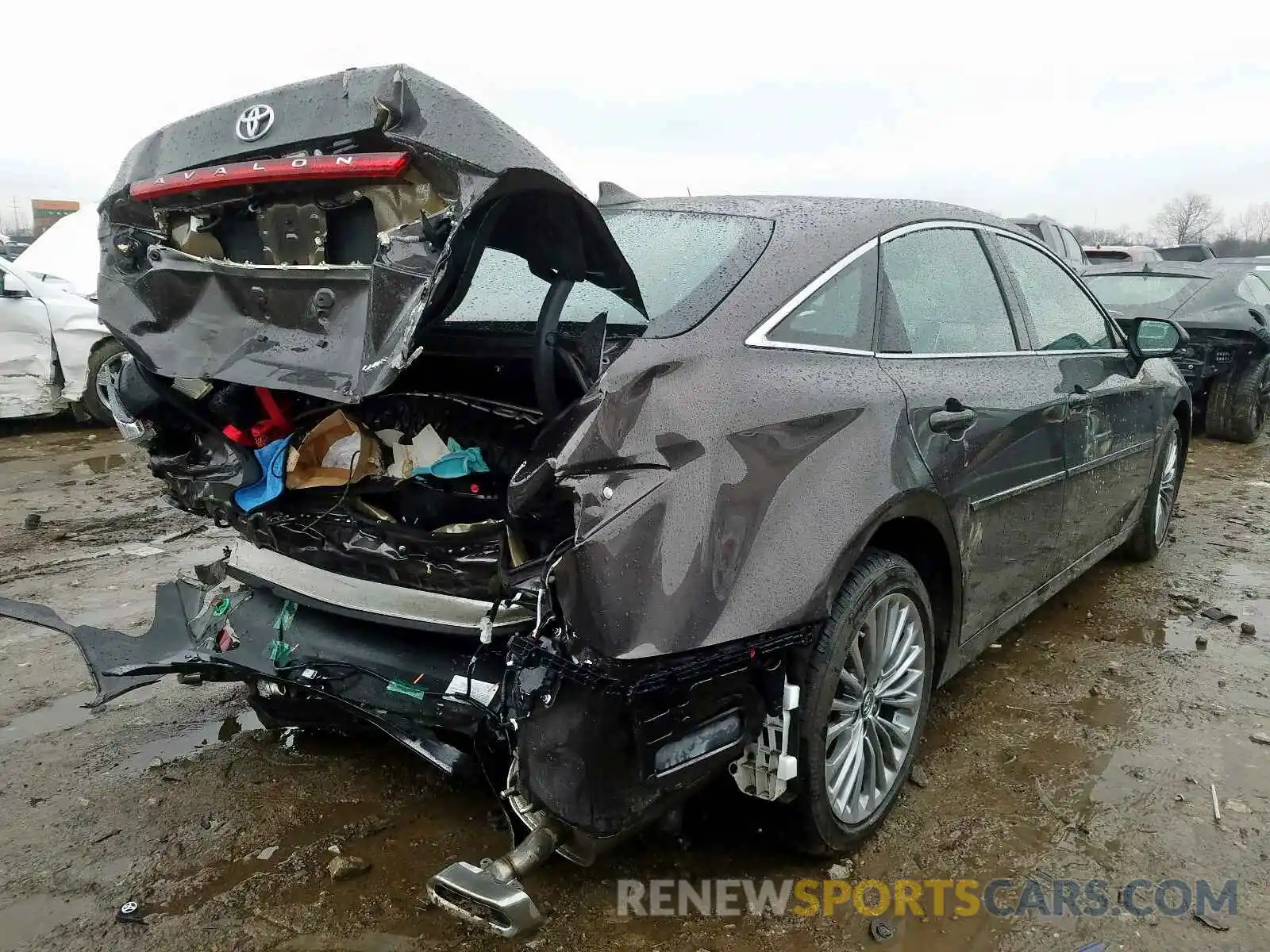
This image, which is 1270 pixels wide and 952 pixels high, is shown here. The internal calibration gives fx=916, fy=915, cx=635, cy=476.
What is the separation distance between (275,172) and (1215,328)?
8596mm

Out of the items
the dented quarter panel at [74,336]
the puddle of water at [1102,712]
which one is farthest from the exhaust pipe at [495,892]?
the dented quarter panel at [74,336]

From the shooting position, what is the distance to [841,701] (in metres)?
2.31

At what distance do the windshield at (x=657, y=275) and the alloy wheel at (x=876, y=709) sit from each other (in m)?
0.90

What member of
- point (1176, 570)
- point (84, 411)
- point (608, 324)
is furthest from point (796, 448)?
point (84, 411)

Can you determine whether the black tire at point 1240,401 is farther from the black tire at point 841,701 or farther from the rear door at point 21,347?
the rear door at point 21,347

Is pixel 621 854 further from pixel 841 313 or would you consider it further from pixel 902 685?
pixel 841 313

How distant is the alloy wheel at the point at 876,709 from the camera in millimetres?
2318

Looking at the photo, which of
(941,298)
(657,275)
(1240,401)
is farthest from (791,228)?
(1240,401)

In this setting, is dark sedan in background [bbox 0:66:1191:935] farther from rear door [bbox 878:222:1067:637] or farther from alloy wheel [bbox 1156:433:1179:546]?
alloy wheel [bbox 1156:433:1179:546]

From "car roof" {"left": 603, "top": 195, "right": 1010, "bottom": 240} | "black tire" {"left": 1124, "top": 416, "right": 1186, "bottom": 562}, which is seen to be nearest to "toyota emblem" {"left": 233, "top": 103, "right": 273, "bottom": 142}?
"car roof" {"left": 603, "top": 195, "right": 1010, "bottom": 240}

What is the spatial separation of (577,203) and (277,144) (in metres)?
0.71

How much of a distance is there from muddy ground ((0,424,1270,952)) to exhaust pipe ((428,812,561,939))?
307 millimetres

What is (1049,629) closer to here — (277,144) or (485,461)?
(485,461)

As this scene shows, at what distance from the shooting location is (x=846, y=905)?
2266 mm
